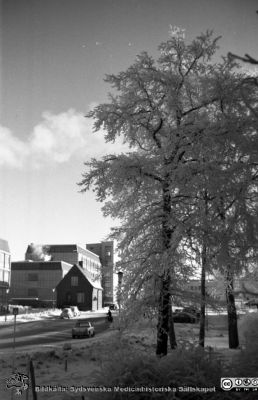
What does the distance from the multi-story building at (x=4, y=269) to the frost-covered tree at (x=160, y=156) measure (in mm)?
76732

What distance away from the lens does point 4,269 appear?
3570 inches

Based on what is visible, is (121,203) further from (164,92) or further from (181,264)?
(164,92)

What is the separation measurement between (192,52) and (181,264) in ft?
25.3

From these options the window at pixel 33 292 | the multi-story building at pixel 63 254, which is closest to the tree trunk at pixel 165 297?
the window at pixel 33 292

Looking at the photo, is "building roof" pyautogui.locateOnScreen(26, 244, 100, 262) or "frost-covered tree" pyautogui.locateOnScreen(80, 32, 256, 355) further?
"building roof" pyautogui.locateOnScreen(26, 244, 100, 262)

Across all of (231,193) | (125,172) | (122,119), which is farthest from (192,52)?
(231,193)

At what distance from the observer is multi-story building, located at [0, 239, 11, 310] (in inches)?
3472

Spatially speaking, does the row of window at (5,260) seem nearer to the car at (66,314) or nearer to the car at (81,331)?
the car at (66,314)

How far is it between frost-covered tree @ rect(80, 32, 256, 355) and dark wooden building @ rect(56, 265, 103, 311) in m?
61.4

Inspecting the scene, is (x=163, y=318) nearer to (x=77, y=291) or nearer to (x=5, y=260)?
(x=77, y=291)

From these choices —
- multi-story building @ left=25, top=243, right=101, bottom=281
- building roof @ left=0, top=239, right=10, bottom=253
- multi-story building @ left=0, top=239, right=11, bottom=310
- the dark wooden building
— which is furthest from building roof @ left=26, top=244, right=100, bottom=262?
the dark wooden building

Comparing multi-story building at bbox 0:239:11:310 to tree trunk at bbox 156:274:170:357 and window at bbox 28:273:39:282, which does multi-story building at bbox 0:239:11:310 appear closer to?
window at bbox 28:273:39:282

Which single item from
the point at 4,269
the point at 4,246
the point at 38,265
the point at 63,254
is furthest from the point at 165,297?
the point at 63,254

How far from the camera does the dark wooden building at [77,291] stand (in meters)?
76.8
